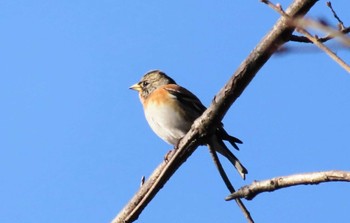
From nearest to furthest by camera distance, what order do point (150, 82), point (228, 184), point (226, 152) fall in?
point (228, 184)
point (226, 152)
point (150, 82)

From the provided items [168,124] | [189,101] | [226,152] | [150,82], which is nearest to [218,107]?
[226,152]

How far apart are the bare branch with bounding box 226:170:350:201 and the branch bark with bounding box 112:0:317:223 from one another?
1.83ft

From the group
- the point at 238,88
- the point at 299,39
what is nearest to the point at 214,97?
the point at 238,88

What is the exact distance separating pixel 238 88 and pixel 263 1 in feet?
4.80

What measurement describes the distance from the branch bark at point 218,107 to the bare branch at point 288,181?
558 millimetres

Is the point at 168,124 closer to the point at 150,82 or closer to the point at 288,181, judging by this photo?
the point at 150,82

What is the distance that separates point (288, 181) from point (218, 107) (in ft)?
2.41

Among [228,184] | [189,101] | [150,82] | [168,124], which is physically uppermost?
[150,82]

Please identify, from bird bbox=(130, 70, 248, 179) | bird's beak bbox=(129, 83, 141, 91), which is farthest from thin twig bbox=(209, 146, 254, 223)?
bird's beak bbox=(129, 83, 141, 91)

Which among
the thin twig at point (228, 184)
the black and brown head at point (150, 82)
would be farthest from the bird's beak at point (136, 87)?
the thin twig at point (228, 184)

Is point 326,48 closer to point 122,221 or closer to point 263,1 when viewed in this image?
point 263,1

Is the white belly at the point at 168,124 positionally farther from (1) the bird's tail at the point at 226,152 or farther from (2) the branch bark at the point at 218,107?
(2) the branch bark at the point at 218,107

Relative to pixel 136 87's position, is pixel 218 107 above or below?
below

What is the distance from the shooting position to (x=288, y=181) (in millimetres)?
2814
